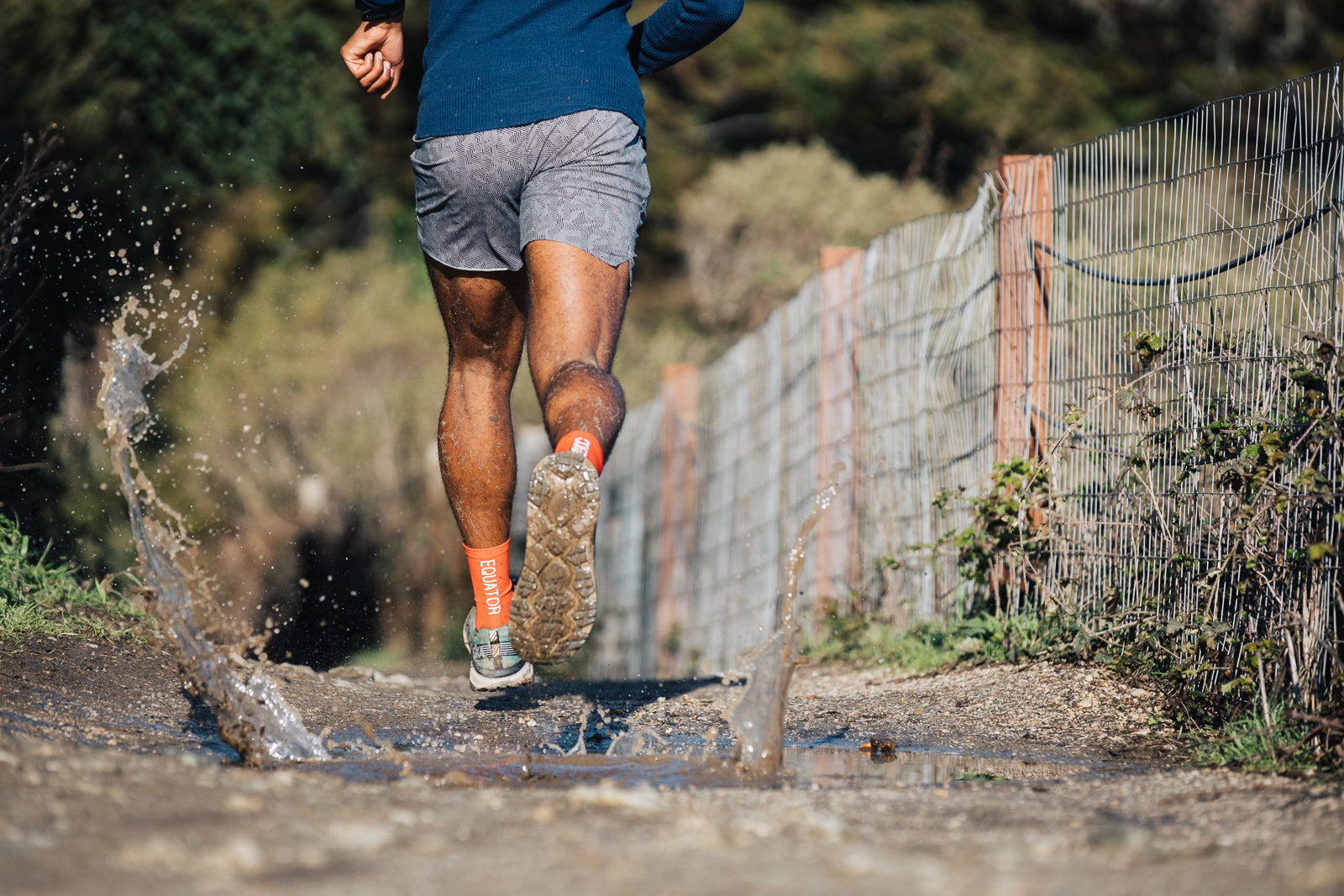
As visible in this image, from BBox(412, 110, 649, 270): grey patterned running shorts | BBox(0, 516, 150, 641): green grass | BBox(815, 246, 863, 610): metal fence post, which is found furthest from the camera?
BBox(815, 246, 863, 610): metal fence post

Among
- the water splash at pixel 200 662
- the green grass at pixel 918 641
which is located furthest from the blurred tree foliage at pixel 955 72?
the water splash at pixel 200 662

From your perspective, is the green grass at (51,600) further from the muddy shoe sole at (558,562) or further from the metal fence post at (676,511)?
the metal fence post at (676,511)

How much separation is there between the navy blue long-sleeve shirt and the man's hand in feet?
1.09

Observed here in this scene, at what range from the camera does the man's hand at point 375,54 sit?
313 centimetres

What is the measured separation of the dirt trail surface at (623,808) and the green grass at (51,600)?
269 millimetres

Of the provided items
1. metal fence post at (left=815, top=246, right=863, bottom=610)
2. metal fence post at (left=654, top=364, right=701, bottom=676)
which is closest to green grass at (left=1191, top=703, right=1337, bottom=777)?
metal fence post at (left=815, top=246, right=863, bottom=610)

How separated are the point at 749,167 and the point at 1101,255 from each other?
1076 centimetres

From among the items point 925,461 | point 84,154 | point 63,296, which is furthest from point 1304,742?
point 84,154

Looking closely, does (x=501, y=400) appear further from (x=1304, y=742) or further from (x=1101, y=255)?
(x=1304, y=742)

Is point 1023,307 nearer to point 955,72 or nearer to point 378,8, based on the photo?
point 378,8

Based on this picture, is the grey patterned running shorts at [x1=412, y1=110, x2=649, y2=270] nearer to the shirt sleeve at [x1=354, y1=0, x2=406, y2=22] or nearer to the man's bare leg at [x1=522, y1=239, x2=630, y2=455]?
Result: the man's bare leg at [x1=522, y1=239, x2=630, y2=455]

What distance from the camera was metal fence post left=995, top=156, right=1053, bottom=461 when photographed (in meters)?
3.63

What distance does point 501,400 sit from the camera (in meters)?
3.05

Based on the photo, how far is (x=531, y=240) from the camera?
2633mm
